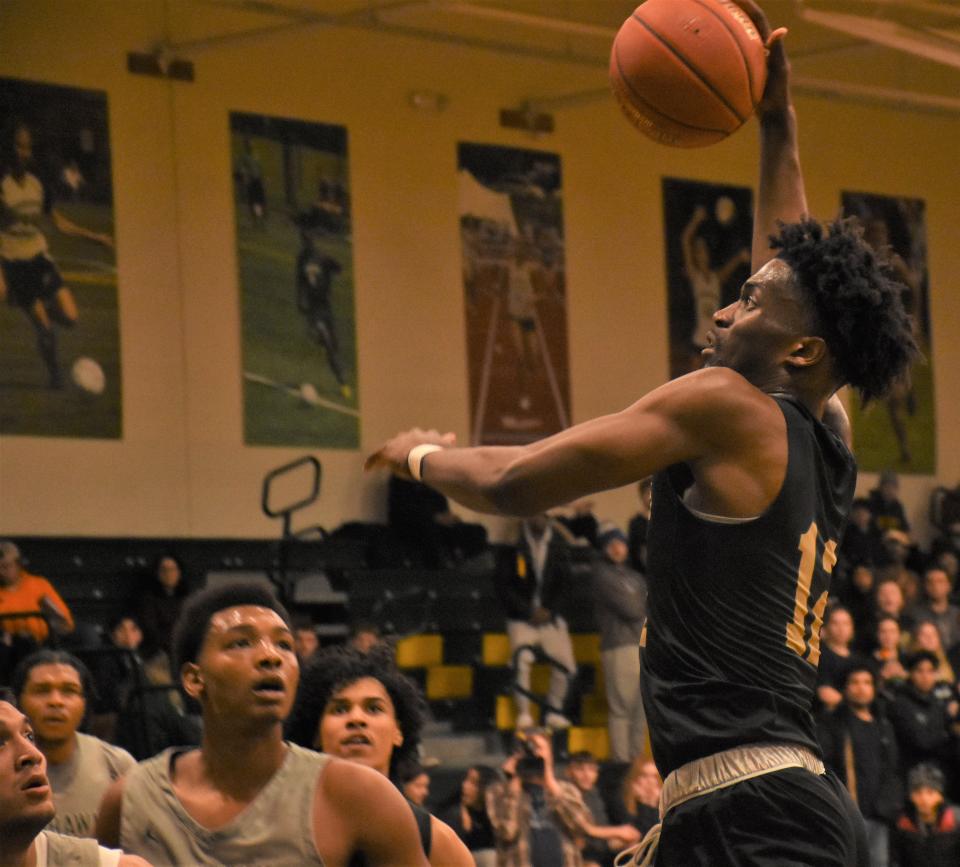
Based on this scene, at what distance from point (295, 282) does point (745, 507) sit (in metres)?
11.6

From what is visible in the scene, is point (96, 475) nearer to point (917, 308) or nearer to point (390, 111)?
point (390, 111)

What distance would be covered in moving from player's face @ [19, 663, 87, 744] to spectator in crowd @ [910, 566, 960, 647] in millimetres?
8805

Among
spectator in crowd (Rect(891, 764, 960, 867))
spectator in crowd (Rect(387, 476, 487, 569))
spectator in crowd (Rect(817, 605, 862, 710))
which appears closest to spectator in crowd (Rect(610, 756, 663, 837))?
spectator in crowd (Rect(817, 605, 862, 710))

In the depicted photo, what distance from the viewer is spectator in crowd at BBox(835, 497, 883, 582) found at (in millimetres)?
15305

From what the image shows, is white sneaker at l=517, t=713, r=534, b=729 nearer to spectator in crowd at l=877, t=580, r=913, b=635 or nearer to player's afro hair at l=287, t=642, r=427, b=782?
spectator in crowd at l=877, t=580, r=913, b=635

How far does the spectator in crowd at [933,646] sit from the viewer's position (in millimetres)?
12719

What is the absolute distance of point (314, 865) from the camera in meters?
3.73

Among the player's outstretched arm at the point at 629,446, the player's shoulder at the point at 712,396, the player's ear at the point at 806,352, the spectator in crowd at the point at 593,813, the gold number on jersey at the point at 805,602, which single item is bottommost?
the spectator in crowd at the point at 593,813

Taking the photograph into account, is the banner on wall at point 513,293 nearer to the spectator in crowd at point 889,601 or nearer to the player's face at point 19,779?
the spectator in crowd at point 889,601

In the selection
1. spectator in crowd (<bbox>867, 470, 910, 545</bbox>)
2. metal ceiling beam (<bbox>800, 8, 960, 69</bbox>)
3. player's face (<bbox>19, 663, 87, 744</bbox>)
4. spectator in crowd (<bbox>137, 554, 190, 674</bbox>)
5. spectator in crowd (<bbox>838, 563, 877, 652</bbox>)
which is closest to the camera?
player's face (<bbox>19, 663, 87, 744</bbox>)

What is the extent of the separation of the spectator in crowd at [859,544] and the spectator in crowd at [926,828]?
4.32 m

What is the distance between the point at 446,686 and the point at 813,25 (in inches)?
287

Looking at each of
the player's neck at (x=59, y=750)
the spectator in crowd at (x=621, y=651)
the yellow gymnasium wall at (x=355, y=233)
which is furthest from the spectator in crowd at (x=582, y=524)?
the player's neck at (x=59, y=750)

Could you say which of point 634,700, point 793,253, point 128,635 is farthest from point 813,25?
point 793,253
